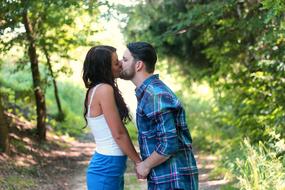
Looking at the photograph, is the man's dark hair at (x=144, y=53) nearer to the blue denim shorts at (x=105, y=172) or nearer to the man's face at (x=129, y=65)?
the man's face at (x=129, y=65)

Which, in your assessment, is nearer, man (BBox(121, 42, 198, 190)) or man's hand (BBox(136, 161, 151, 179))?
man (BBox(121, 42, 198, 190))

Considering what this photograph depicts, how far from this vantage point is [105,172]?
3629mm

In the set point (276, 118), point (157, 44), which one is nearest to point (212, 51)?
point (157, 44)

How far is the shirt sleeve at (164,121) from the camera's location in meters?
3.25

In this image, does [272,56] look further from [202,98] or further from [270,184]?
[202,98]

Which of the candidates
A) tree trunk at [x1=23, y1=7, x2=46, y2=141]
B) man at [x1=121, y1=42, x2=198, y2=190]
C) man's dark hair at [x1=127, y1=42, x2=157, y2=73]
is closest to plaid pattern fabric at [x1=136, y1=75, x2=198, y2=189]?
man at [x1=121, y1=42, x2=198, y2=190]

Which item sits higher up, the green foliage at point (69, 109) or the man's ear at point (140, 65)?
the green foliage at point (69, 109)

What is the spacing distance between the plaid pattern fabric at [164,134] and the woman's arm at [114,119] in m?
0.16

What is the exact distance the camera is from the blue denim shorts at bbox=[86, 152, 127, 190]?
3.63 m

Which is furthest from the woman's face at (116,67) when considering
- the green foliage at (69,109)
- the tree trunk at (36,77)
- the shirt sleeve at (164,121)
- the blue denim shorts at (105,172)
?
the green foliage at (69,109)

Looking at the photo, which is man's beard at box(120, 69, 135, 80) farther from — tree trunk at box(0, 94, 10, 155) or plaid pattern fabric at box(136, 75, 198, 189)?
tree trunk at box(0, 94, 10, 155)

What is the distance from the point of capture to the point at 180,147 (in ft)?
11.1

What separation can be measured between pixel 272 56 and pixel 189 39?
6366mm

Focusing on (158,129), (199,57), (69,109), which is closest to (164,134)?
(158,129)
